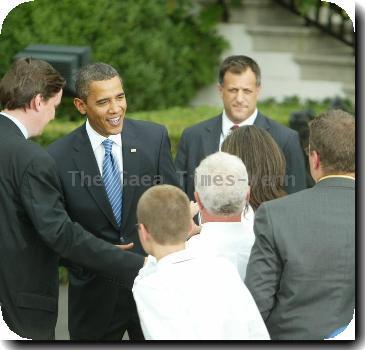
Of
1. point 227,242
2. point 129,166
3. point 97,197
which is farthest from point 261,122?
point 227,242

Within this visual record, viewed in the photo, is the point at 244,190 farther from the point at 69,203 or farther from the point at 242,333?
the point at 69,203

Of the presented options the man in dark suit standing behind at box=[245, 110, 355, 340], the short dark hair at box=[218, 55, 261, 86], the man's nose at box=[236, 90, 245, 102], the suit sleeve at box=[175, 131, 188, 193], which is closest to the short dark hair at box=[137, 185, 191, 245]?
the man in dark suit standing behind at box=[245, 110, 355, 340]

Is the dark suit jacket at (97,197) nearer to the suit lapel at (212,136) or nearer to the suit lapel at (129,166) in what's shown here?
the suit lapel at (129,166)

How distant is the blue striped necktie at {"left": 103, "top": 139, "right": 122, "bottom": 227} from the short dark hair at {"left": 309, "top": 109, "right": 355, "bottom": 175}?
4.40ft

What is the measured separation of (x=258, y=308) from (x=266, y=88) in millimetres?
7702

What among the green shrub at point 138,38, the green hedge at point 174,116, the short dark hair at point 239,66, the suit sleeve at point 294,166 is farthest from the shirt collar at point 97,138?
the green shrub at point 138,38

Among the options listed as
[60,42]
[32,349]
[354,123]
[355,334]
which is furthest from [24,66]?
[60,42]

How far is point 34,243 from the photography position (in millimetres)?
4328

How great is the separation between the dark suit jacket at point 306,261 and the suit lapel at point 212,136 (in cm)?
209

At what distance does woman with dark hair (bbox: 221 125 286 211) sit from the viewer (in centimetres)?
421

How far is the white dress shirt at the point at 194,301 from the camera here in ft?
11.1

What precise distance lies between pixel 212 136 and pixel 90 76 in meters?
1.20

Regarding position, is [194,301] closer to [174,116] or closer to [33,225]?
[33,225]

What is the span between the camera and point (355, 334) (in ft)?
12.8
